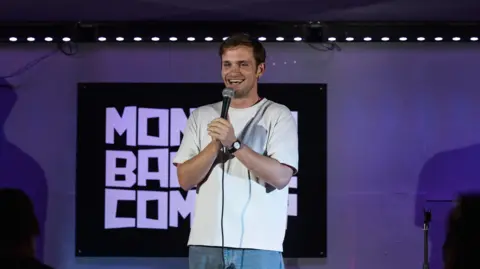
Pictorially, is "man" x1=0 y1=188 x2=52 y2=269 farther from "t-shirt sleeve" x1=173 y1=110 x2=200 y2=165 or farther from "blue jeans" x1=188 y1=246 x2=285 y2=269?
"t-shirt sleeve" x1=173 y1=110 x2=200 y2=165

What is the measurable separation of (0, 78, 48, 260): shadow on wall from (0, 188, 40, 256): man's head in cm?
279

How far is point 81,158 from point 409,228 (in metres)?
1.92

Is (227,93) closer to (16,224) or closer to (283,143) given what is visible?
(283,143)

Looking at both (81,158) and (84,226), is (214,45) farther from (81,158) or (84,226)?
(84,226)

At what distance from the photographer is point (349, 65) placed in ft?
13.6

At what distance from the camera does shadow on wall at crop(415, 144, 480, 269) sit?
4.07m

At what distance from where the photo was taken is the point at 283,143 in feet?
8.00

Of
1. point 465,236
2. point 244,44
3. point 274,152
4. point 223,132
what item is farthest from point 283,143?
point 465,236

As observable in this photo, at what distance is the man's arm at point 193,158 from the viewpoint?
7.66 feet

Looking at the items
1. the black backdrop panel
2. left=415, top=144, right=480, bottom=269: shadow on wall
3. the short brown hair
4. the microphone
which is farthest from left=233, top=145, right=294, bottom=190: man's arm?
left=415, top=144, right=480, bottom=269: shadow on wall

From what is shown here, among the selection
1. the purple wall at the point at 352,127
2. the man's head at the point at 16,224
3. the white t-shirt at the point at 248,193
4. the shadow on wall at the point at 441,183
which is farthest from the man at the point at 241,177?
the shadow on wall at the point at 441,183

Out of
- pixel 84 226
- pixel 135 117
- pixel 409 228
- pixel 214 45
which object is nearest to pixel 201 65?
pixel 214 45

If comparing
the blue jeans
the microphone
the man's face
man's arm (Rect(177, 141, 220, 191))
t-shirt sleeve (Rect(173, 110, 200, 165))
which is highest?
the man's face

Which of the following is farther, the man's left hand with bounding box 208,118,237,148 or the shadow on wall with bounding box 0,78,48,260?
the shadow on wall with bounding box 0,78,48,260
